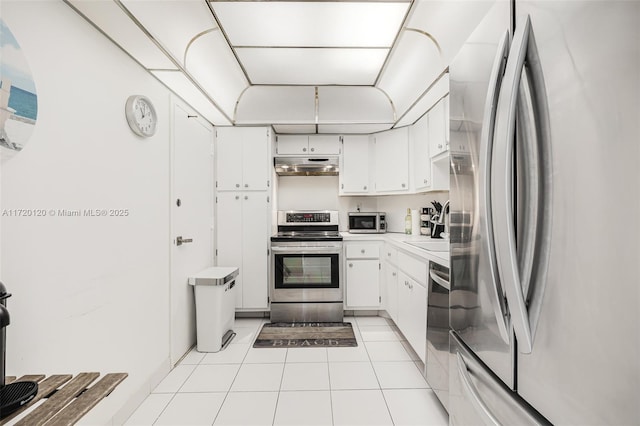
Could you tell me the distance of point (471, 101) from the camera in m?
0.99

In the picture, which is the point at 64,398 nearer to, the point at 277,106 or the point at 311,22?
the point at 311,22

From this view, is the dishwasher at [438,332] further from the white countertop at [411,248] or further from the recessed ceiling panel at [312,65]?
the recessed ceiling panel at [312,65]

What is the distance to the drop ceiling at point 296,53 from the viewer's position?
1.71 metres

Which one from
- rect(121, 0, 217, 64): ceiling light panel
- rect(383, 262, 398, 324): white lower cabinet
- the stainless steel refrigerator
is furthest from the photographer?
rect(383, 262, 398, 324): white lower cabinet

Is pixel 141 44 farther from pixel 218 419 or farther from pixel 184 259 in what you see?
pixel 218 419

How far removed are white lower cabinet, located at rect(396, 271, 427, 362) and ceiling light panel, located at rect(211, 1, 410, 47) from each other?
1.82 metres

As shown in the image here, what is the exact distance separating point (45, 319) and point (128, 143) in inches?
40.4

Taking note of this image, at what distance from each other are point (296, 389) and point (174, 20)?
8.10 feet

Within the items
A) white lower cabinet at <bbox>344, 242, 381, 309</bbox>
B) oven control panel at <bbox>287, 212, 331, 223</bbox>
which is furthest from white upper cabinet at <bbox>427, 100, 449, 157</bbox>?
oven control panel at <bbox>287, 212, 331, 223</bbox>

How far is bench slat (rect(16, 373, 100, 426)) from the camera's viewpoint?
2.66 feet

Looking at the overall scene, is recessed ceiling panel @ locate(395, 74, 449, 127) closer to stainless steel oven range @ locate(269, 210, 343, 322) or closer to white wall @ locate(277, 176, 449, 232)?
white wall @ locate(277, 176, 449, 232)

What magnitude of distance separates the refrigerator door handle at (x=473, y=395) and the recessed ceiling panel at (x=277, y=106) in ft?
8.86

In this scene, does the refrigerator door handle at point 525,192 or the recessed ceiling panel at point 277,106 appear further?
the recessed ceiling panel at point 277,106

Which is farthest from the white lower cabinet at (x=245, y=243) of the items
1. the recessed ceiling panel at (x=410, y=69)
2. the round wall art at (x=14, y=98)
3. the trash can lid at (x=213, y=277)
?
the round wall art at (x=14, y=98)
